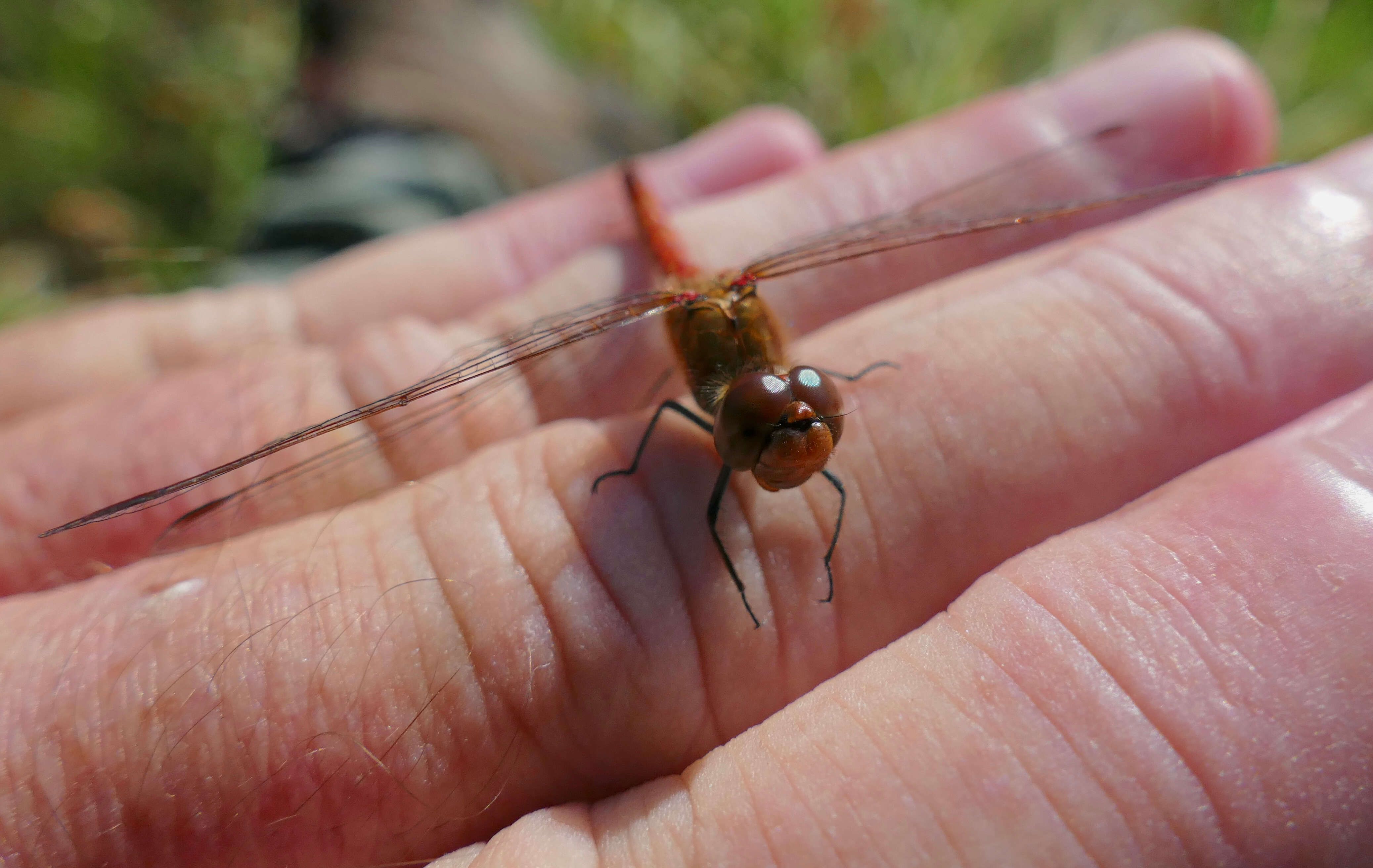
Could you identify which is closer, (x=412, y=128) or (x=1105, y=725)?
(x=1105, y=725)

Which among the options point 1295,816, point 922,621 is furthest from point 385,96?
point 1295,816

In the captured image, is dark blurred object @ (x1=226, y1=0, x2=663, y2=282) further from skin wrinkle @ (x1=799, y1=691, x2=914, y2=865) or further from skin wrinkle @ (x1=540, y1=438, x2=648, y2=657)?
skin wrinkle @ (x1=799, y1=691, x2=914, y2=865)

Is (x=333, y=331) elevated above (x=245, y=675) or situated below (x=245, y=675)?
above

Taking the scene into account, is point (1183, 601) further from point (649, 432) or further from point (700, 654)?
point (649, 432)

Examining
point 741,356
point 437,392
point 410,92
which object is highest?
point 410,92

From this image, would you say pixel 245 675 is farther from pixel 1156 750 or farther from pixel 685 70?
pixel 685 70

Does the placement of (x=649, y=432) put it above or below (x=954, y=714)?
above

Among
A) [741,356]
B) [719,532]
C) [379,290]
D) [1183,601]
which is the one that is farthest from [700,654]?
[379,290]
